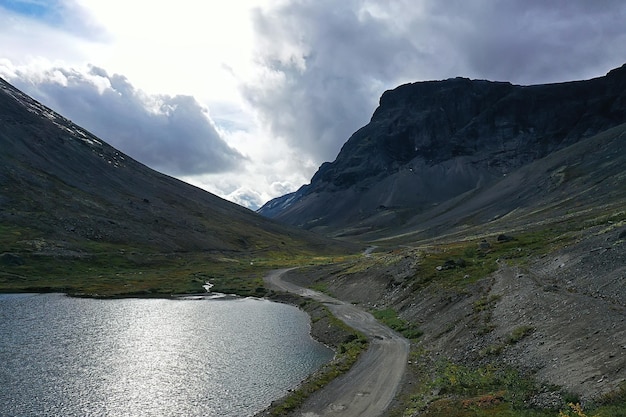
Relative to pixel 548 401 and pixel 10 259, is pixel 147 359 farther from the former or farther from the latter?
pixel 10 259

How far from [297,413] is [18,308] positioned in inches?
3034

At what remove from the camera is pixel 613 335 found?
35219 millimetres

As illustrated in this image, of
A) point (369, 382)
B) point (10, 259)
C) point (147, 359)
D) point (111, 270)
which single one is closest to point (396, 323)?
point (369, 382)

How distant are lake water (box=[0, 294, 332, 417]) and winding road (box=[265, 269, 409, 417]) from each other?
5912 millimetres

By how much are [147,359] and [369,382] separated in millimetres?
30587

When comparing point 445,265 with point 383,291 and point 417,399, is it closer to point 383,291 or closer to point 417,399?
point 383,291

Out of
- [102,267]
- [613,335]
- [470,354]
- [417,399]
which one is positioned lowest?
[102,267]

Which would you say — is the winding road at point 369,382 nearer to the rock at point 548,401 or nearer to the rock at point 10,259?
the rock at point 548,401

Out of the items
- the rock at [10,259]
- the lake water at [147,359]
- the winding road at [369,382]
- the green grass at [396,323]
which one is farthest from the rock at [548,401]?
the rock at [10,259]

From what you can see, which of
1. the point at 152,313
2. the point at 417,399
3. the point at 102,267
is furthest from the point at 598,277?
the point at 102,267

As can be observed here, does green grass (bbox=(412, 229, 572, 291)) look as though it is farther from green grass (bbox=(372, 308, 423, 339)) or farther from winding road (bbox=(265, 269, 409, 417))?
winding road (bbox=(265, 269, 409, 417))

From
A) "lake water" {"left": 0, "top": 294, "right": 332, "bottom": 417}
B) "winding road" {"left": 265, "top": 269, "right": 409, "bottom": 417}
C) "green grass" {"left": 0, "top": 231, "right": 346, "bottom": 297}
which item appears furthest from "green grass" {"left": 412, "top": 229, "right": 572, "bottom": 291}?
"green grass" {"left": 0, "top": 231, "right": 346, "bottom": 297}

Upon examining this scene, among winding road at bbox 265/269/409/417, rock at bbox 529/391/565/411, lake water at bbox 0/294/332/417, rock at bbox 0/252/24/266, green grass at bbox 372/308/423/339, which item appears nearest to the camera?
rock at bbox 529/391/565/411

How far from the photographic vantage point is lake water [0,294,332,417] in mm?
44562
